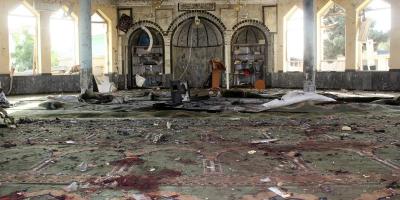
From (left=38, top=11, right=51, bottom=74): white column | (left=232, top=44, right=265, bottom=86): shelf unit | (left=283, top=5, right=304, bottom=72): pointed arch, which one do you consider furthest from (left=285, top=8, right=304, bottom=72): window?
(left=38, top=11, right=51, bottom=74): white column

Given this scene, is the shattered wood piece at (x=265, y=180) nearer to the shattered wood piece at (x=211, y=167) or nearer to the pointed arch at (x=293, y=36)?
the shattered wood piece at (x=211, y=167)

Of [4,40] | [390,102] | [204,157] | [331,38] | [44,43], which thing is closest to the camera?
[204,157]

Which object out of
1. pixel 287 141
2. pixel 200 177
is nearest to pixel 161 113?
pixel 287 141

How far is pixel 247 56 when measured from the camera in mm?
19984

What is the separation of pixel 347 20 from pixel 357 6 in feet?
2.01

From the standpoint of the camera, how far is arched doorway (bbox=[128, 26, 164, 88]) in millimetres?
19844

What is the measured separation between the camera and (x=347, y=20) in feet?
55.7

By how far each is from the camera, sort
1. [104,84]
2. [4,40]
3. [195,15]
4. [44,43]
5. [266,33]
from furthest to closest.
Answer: [195,15]
[266,33]
[104,84]
[44,43]
[4,40]

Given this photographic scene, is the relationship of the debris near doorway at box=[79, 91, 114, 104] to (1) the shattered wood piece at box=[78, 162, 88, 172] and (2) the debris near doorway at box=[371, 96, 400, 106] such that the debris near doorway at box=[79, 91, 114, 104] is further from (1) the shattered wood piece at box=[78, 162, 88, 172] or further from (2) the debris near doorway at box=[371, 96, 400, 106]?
(1) the shattered wood piece at box=[78, 162, 88, 172]

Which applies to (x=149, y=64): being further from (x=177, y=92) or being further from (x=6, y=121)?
(x=6, y=121)

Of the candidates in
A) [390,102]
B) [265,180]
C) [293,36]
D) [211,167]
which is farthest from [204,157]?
[293,36]

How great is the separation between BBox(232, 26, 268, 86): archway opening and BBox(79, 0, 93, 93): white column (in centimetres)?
740

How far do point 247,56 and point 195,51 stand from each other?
8.29 feet

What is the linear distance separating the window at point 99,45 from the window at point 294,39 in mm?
7841
